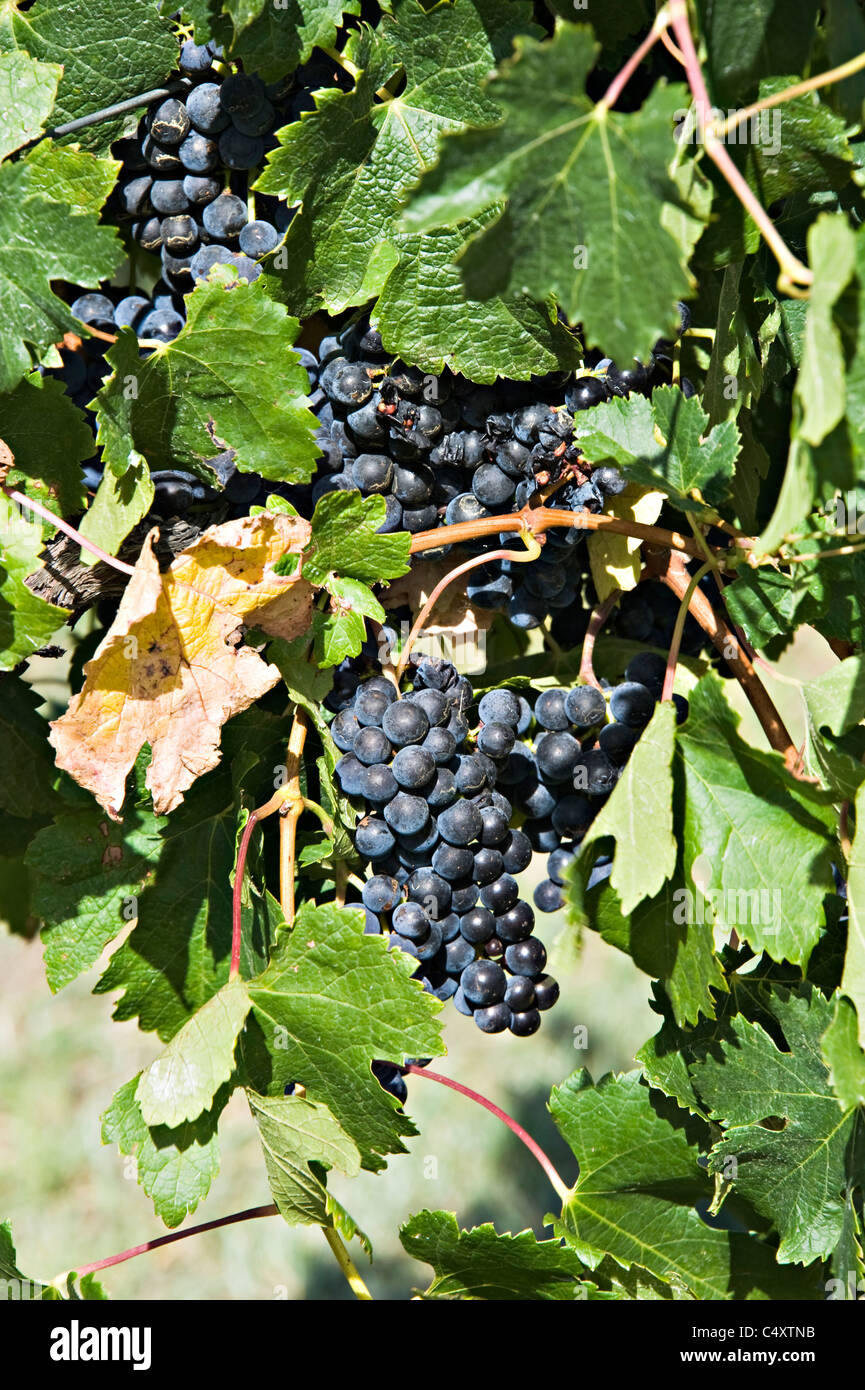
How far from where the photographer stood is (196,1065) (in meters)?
1.20

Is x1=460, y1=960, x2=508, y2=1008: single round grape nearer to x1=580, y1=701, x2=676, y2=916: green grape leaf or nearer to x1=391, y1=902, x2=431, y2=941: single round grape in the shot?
x1=391, y1=902, x2=431, y2=941: single round grape

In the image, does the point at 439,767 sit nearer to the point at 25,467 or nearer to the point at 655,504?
the point at 655,504

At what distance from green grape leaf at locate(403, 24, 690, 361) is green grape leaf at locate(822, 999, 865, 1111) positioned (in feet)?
2.19

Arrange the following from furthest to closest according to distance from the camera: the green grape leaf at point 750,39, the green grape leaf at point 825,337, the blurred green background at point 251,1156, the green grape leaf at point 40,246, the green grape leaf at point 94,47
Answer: the blurred green background at point 251,1156 < the green grape leaf at point 94,47 < the green grape leaf at point 40,246 < the green grape leaf at point 750,39 < the green grape leaf at point 825,337

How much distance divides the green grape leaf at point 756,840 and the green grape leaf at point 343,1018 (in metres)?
0.34

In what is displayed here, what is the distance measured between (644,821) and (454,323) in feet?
1.76

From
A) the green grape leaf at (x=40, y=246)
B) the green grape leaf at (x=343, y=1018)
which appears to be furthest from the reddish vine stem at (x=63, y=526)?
the green grape leaf at (x=343, y=1018)

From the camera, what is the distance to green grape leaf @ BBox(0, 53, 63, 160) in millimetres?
1030

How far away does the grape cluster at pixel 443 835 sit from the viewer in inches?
48.2

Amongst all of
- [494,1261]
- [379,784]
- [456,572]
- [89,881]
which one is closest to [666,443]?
[456,572]

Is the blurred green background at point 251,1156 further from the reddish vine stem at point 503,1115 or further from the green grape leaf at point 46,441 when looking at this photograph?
the green grape leaf at point 46,441

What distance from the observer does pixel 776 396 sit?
1.21 m

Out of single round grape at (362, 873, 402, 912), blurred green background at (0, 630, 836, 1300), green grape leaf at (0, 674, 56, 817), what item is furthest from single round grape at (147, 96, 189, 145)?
blurred green background at (0, 630, 836, 1300)

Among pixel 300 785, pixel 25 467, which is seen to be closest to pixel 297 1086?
pixel 300 785
